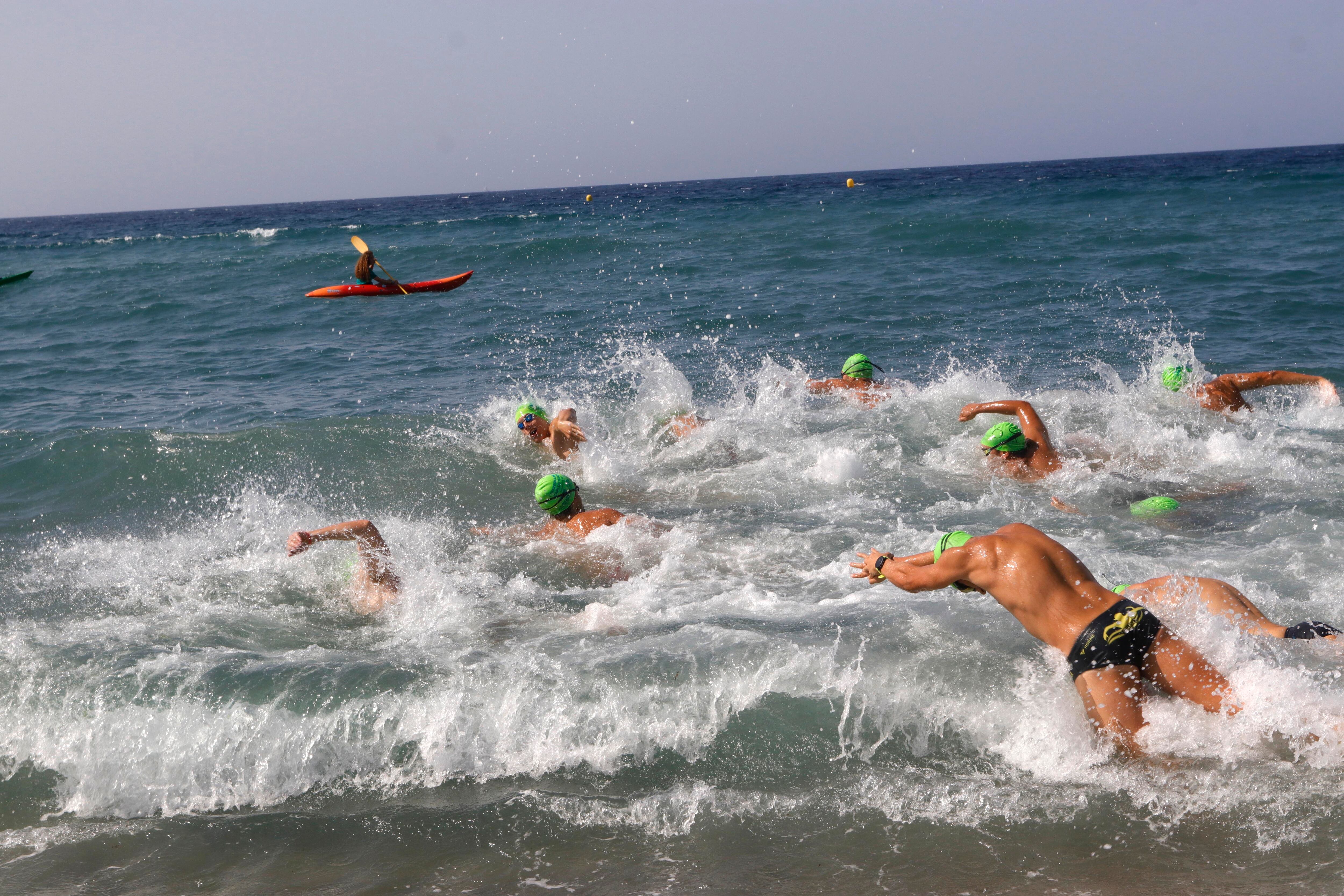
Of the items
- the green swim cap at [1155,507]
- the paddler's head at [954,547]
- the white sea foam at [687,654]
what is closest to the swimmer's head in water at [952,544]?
the paddler's head at [954,547]

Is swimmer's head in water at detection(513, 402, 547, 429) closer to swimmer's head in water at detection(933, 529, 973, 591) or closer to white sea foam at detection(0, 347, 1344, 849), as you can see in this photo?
white sea foam at detection(0, 347, 1344, 849)

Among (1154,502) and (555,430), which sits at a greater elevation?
(555,430)

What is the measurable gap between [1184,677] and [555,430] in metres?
6.09

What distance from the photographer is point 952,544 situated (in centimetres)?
450

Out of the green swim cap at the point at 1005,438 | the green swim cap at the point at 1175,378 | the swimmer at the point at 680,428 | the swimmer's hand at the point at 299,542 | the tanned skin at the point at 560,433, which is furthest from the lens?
the swimmer at the point at 680,428

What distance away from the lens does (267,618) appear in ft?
20.8

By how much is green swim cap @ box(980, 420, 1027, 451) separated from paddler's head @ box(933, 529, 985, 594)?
131 inches

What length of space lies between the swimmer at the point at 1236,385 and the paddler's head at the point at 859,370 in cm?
311

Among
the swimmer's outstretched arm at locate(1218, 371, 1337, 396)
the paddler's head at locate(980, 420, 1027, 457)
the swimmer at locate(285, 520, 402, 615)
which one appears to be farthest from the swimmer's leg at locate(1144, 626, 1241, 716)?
the swimmer's outstretched arm at locate(1218, 371, 1337, 396)

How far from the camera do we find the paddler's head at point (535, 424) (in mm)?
9414

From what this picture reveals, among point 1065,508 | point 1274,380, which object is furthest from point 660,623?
point 1274,380

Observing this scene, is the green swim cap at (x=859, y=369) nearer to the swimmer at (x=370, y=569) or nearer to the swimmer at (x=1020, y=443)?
the swimmer at (x=1020, y=443)

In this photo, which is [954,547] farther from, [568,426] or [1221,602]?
[568,426]

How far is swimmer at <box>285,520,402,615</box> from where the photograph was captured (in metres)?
6.29
